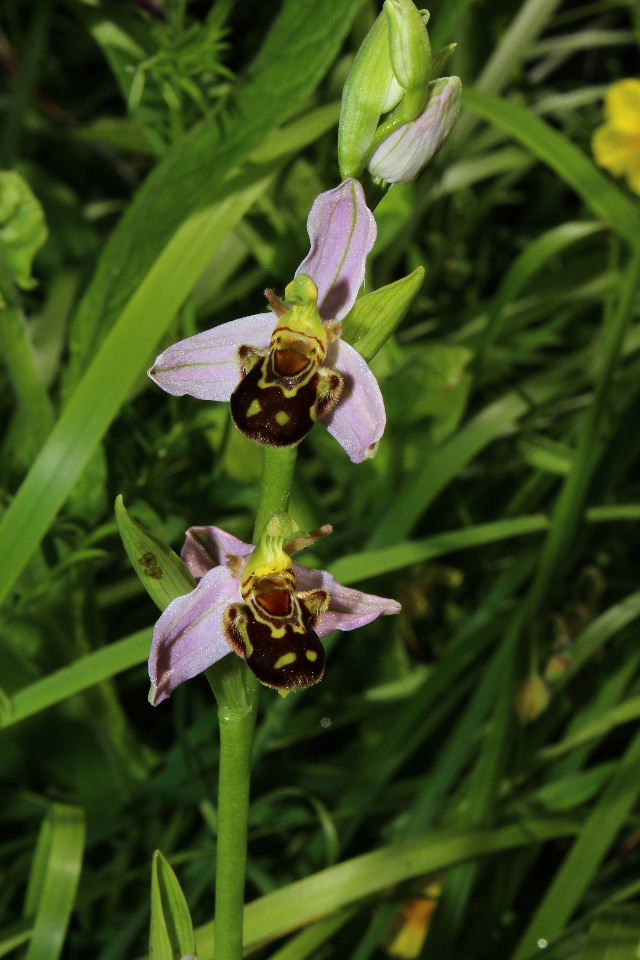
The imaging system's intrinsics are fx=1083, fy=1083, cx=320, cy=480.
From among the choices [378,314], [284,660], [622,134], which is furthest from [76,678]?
[622,134]

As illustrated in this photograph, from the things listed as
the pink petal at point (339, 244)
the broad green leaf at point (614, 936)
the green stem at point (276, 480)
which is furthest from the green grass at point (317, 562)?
the green stem at point (276, 480)

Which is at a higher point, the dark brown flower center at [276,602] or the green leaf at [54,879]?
the green leaf at [54,879]

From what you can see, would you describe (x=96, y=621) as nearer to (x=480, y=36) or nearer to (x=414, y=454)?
(x=414, y=454)

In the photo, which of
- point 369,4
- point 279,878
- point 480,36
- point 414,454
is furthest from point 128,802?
point 480,36

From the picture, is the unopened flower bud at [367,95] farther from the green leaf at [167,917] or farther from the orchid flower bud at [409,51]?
the green leaf at [167,917]

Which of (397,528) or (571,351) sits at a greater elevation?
(571,351)

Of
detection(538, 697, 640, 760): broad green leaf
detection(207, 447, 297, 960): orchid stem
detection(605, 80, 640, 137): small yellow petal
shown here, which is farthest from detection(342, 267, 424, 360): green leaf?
detection(605, 80, 640, 137): small yellow petal

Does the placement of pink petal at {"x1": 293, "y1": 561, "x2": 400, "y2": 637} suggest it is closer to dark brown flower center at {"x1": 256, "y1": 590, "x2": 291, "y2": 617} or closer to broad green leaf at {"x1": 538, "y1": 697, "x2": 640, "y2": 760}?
dark brown flower center at {"x1": 256, "y1": 590, "x2": 291, "y2": 617}

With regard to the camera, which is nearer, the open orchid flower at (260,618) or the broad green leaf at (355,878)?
the open orchid flower at (260,618)
